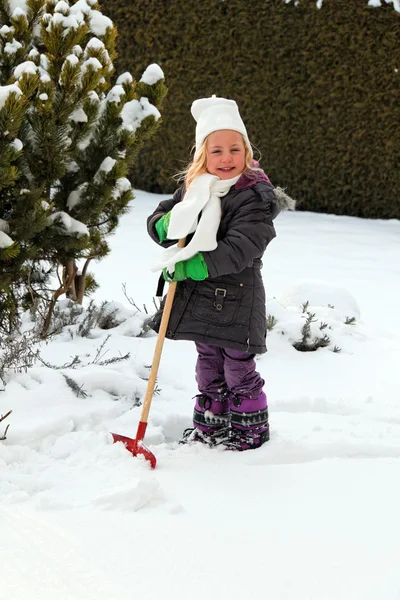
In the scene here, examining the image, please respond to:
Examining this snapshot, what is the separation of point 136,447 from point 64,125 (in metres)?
1.70

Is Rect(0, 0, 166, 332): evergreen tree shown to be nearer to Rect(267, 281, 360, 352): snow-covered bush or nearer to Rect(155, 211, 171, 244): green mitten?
Rect(155, 211, 171, 244): green mitten

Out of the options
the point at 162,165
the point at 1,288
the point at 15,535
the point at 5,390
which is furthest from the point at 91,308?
the point at 162,165

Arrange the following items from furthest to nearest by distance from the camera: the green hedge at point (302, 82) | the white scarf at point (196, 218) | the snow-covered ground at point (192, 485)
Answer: the green hedge at point (302, 82)
the white scarf at point (196, 218)
the snow-covered ground at point (192, 485)

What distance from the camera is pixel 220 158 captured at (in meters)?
2.77

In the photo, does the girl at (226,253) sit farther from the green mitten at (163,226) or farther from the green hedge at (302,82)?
the green hedge at (302,82)

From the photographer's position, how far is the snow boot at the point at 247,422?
2893mm

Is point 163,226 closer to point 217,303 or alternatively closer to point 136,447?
point 217,303

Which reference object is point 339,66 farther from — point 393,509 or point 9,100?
point 393,509

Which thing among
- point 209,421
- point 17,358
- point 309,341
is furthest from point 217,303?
point 309,341

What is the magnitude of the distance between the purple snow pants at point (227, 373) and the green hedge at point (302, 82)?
6161 millimetres

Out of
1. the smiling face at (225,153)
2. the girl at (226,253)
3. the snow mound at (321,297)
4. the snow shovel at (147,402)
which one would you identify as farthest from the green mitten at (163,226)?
the snow mound at (321,297)

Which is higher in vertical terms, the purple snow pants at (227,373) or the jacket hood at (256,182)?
the jacket hood at (256,182)

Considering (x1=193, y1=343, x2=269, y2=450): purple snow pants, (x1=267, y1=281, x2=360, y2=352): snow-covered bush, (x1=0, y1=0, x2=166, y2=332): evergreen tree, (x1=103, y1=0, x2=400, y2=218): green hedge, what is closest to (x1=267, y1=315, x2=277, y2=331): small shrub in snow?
(x1=267, y1=281, x2=360, y2=352): snow-covered bush

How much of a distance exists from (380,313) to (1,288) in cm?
322
